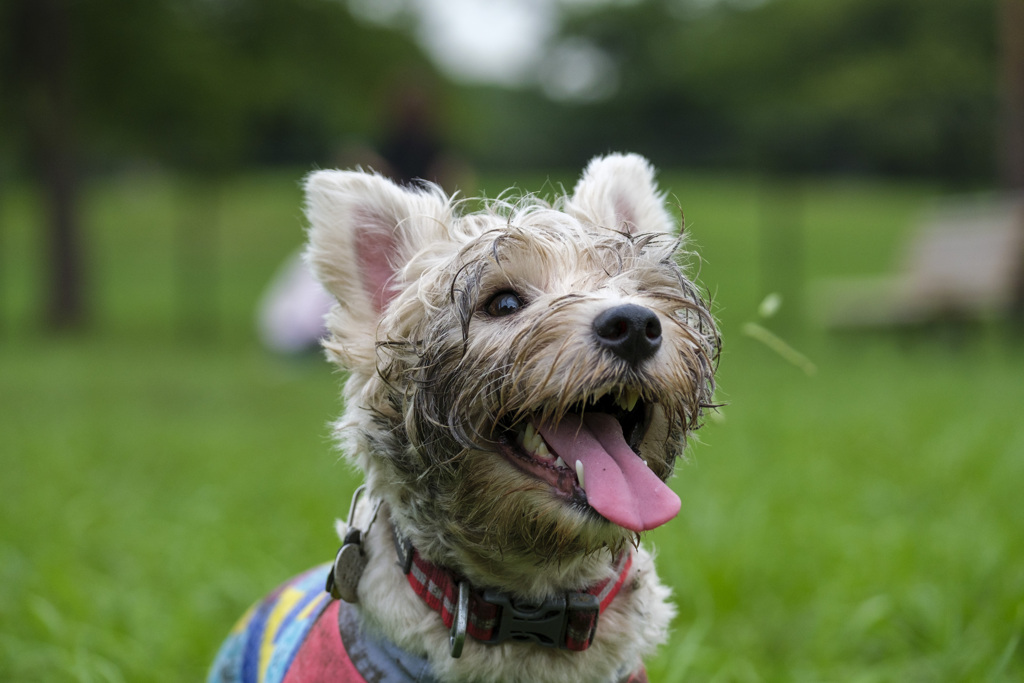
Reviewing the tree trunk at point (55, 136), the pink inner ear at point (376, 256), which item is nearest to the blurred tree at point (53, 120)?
the tree trunk at point (55, 136)

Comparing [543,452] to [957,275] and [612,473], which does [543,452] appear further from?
[957,275]

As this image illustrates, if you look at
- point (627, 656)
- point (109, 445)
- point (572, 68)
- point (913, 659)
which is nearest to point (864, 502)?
point (913, 659)

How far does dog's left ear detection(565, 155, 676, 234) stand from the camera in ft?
8.93

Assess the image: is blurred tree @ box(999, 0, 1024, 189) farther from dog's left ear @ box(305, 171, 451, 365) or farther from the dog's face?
dog's left ear @ box(305, 171, 451, 365)

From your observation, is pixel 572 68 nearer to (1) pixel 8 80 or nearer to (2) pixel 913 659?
(1) pixel 8 80

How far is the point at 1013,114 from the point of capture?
45.9 ft

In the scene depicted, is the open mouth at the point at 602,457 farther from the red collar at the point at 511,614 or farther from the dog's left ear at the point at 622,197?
the dog's left ear at the point at 622,197

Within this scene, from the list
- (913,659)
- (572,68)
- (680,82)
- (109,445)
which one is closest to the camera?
(913,659)

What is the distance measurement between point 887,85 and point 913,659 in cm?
1998

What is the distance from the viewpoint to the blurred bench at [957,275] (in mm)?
12703

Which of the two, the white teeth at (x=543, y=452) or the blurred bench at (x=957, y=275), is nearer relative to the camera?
the white teeth at (x=543, y=452)

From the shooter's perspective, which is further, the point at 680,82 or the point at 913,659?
the point at 680,82

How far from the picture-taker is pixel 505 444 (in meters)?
2.31

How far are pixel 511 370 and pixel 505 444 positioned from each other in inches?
8.3
